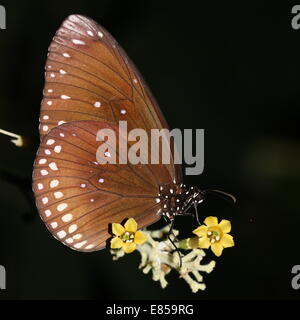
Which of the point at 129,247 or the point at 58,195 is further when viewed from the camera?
the point at 58,195

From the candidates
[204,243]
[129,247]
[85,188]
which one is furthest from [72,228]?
[204,243]

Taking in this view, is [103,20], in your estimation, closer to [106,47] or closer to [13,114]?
[13,114]

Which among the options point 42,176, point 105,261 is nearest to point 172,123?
point 105,261

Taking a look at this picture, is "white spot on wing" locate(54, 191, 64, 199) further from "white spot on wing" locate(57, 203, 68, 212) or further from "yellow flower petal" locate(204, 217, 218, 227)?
"yellow flower petal" locate(204, 217, 218, 227)

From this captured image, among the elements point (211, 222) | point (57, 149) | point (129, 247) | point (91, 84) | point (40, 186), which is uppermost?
point (91, 84)

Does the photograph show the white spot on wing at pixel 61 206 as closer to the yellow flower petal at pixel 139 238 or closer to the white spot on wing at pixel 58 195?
the white spot on wing at pixel 58 195

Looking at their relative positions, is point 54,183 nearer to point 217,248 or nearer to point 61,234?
point 61,234

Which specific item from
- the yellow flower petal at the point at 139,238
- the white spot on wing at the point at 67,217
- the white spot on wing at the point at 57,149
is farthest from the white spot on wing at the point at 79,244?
the white spot on wing at the point at 57,149
